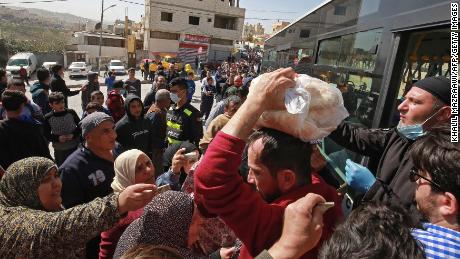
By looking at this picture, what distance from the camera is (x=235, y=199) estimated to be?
4.14ft

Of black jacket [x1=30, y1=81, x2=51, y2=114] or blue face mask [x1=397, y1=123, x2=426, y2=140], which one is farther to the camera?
black jacket [x1=30, y1=81, x2=51, y2=114]

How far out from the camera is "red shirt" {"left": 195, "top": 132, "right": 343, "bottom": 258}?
123cm

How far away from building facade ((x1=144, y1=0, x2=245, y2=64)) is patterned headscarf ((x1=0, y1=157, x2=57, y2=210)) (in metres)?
38.6

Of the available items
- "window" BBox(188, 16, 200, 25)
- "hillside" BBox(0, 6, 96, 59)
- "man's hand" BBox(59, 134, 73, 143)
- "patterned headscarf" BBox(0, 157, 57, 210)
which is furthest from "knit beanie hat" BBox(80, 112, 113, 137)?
"window" BBox(188, 16, 200, 25)

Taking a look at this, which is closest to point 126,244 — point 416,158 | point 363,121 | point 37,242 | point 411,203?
point 37,242

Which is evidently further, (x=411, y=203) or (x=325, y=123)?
(x=411, y=203)

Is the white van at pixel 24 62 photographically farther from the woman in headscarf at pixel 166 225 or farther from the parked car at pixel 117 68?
the woman in headscarf at pixel 166 225

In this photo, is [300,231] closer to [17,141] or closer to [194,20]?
[17,141]

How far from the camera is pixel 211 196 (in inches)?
49.3

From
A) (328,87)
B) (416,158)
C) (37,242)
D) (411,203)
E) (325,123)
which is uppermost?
(328,87)

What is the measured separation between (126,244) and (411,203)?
1.64m

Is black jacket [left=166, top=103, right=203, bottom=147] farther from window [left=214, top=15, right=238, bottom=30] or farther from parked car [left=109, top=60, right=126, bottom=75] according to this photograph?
window [left=214, top=15, right=238, bottom=30]

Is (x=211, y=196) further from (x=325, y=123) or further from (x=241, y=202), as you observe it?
(x=325, y=123)

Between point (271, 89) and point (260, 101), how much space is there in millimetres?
67
